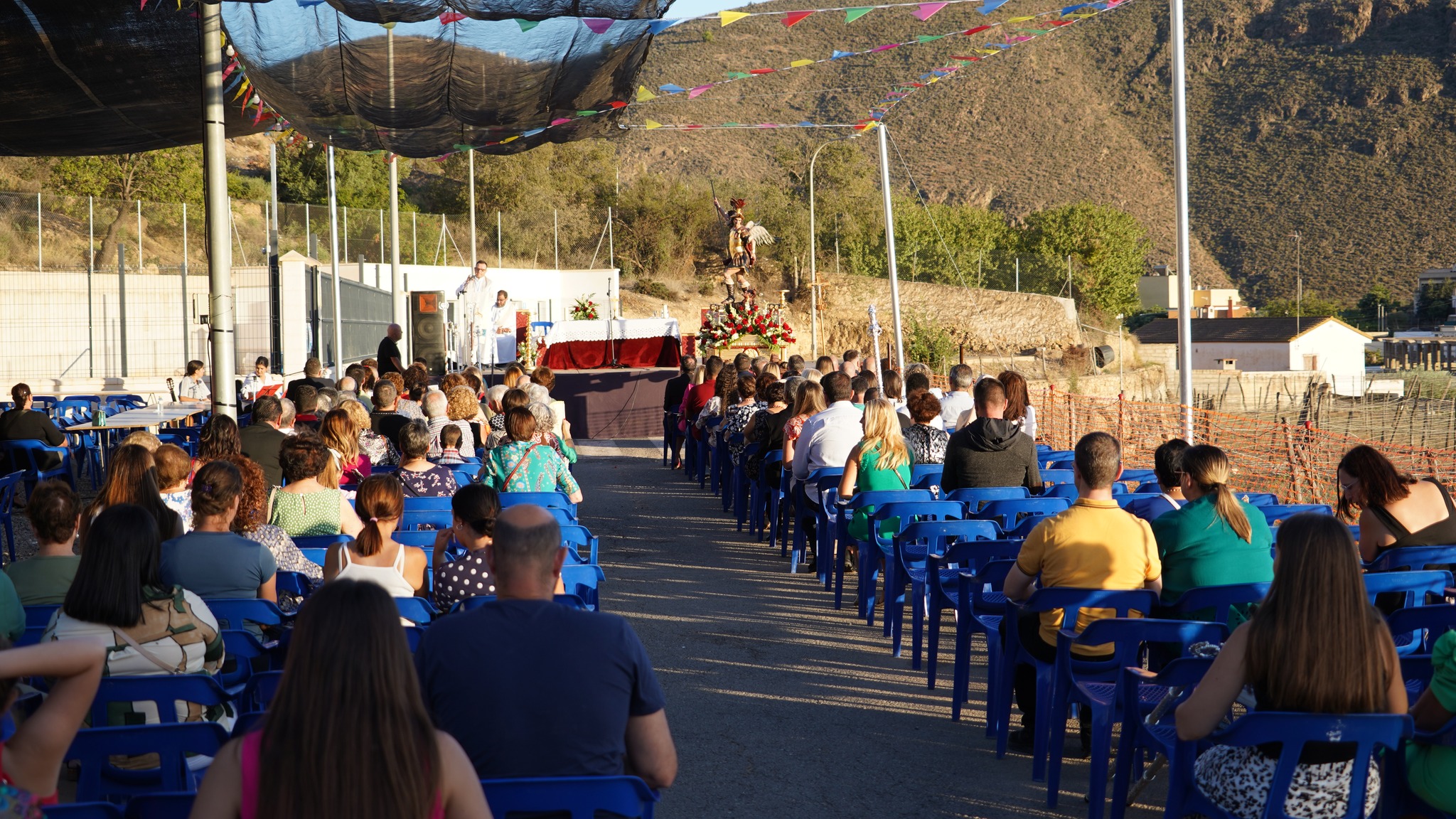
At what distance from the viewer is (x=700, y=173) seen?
82.1 m

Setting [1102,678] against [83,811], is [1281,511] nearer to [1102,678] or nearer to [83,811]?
[1102,678]

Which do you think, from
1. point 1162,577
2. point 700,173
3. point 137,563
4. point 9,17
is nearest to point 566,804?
point 137,563

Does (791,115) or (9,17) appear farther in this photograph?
(791,115)

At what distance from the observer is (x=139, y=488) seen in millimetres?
4852

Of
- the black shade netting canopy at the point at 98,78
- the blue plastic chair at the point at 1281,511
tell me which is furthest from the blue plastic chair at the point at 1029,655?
the black shade netting canopy at the point at 98,78

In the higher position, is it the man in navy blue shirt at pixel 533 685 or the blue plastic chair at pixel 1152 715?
the man in navy blue shirt at pixel 533 685

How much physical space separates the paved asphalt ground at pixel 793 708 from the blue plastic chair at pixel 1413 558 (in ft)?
4.48

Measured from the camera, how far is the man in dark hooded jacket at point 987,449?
282 inches

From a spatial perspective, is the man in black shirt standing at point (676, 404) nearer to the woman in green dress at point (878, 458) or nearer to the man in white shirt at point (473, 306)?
the man in white shirt at point (473, 306)

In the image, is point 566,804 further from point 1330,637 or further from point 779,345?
point 779,345

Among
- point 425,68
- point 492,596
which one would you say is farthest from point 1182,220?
point 492,596

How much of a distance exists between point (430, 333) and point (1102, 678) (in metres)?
20.8

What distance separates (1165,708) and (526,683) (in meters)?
2.14

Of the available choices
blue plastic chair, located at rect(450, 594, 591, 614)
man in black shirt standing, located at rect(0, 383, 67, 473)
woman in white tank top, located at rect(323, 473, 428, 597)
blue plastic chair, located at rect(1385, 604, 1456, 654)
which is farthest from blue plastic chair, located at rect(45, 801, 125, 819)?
man in black shirt standing, located at rect(0, 383, 67, 473)
